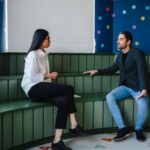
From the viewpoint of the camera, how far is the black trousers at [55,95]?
3068 millimetres

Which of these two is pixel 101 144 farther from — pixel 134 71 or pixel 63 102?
pixel 134 71

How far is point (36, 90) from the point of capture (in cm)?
313

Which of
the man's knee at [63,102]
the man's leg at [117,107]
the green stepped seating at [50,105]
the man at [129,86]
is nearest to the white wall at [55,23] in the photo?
the green stepped seating at [50,105]

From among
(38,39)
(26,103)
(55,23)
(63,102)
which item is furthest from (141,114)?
(55,23)

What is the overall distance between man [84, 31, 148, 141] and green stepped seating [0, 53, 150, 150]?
0.42 ft

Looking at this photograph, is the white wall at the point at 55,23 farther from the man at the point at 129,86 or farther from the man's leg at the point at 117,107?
the man's leg at the point at 117,107

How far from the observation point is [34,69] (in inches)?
123

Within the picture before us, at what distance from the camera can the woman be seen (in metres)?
3.08

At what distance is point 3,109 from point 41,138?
559 millimetres

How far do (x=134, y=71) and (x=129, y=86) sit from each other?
0.58 feet

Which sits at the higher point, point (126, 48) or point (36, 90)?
point (126, 48)

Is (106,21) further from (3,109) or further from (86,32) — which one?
(3,109)

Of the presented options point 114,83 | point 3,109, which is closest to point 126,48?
point 114,83

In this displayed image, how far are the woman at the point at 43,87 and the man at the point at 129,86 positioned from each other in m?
0.45
